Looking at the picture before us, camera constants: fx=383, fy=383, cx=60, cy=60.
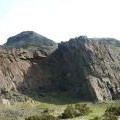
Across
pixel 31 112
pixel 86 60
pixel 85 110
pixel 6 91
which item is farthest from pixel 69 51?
pixel 85 110

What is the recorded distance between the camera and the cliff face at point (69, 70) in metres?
111

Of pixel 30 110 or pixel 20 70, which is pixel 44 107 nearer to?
pixel 30 110

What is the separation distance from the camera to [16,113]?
79.5 meters

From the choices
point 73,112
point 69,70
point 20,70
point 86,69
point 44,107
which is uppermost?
point 20,70

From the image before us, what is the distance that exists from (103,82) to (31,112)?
1475 inches

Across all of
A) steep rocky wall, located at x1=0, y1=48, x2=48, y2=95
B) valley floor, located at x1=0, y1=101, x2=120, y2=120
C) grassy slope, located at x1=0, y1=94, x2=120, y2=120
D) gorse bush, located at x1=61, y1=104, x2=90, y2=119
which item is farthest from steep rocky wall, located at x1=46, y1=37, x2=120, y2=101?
gorse bush, located at x1=61, y1=104, x2=90, y2=119

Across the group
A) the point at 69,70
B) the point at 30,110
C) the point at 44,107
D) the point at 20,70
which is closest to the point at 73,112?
the point at 30,110

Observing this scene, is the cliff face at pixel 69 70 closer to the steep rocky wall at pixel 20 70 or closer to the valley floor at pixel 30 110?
the steep rocky wall at pixel 20 70

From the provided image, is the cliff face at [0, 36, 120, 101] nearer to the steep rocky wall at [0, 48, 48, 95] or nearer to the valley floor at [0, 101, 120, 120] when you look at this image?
the steep rocky wall at [0, 48, 48, 95]

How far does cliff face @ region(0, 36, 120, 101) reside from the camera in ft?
364

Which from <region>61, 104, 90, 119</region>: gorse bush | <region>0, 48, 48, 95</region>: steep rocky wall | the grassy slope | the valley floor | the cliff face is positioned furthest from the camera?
the cliff face

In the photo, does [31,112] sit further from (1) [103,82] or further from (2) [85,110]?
(1) [103,82]

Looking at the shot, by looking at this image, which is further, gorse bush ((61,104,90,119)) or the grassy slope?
the grassy slope

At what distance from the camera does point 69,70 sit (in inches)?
4675
